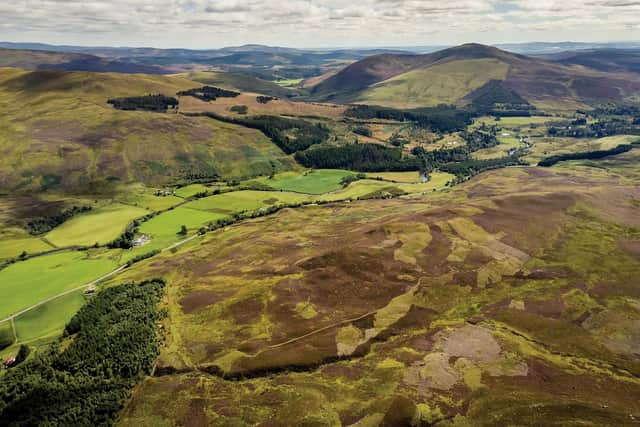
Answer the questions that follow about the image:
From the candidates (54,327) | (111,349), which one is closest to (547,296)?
(111,349)

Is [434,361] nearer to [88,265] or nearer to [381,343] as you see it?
[381,343]

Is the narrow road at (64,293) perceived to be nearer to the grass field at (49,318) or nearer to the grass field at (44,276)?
the grass field at (49,318)

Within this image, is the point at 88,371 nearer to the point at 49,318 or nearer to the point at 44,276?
the point at 49,318

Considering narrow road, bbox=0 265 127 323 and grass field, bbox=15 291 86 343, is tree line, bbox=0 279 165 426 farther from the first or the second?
narrow road, bbox=0 265 127 323

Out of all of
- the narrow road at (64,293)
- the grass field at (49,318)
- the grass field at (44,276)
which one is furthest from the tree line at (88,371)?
the grass field at (44,276)

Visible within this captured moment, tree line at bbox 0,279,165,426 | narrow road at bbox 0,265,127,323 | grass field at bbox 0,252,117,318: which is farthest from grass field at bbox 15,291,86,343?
tree line at bbox 0,279,165,426
